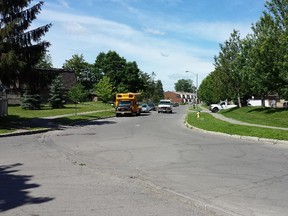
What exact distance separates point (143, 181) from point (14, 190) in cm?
268

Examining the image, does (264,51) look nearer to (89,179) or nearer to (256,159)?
(256,159)

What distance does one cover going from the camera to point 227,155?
13367 millimetres

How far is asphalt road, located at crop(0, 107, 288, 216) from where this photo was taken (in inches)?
263

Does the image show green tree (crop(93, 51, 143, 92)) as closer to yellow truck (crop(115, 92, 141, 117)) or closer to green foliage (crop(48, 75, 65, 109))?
green foliage (crop(48, 75, 65, 109))

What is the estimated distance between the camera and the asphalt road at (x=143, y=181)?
6.68m

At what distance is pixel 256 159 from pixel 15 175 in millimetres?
7079

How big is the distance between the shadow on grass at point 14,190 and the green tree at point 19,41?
16970 mm

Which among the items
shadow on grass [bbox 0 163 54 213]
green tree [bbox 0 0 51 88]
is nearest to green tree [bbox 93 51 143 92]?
green tree [bbox 0 0 51 88]

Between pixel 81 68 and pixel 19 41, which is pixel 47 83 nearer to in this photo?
pixel 19 41

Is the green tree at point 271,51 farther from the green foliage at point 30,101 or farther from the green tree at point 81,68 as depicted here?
the green tree at point 81,68

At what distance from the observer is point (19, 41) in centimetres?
2712

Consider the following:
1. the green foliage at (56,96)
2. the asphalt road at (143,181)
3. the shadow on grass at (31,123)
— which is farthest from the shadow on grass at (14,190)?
the green foliage at (56,96)

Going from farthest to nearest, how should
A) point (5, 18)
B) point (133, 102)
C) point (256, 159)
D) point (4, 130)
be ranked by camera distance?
point (133, 102) → point (5, 18) → point (4, 130) → point (256, 159)

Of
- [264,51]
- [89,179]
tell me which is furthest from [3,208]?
[264,51]
